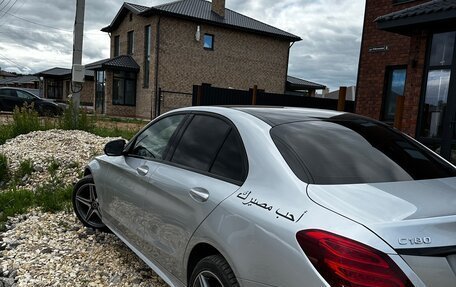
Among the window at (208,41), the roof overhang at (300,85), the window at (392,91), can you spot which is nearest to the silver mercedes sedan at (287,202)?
the window at (392,91)

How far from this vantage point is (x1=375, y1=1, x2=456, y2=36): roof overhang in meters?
6.63

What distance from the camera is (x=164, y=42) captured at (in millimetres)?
22750

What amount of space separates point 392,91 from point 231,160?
9809mm

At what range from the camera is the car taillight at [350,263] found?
1538 millimetres

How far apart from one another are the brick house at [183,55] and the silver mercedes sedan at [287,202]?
63.5 ft


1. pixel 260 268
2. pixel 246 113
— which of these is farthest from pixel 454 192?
pixel 246 113

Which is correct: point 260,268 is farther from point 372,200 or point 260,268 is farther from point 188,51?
point 188,51

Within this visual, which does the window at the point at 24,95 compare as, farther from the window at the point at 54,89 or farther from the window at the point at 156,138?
the window at the point at 54,89

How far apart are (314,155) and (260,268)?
0.73m

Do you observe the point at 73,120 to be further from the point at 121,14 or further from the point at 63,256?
the point at 121,14

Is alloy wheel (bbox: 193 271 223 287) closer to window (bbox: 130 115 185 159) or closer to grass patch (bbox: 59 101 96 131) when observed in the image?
window (bbox: 130 115 185 159)

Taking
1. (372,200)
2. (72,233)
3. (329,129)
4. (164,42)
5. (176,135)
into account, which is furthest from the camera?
(164,42)

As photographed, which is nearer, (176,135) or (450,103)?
(176,135)

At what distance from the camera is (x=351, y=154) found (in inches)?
92.4
